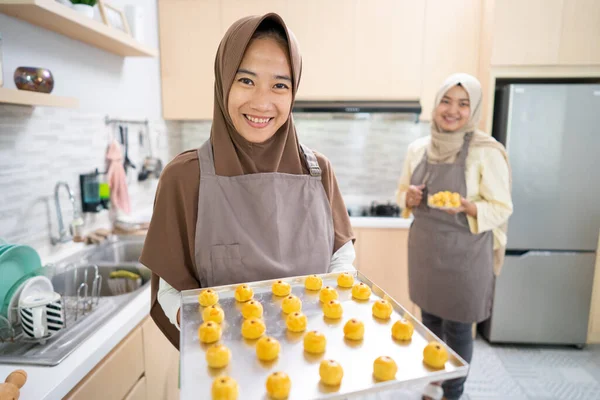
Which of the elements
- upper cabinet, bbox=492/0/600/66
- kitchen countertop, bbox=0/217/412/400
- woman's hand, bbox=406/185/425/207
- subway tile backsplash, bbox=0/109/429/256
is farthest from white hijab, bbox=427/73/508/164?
kitchen countertop, bbox=0/217/412/400

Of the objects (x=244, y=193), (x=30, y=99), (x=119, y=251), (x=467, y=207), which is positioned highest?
(x=30, y=99)

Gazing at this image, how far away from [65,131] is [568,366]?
3056 millimetres

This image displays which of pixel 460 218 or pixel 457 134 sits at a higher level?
pixel 457 134

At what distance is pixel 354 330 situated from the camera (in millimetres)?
787

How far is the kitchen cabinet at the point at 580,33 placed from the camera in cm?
227

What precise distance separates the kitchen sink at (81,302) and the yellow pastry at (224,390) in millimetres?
605

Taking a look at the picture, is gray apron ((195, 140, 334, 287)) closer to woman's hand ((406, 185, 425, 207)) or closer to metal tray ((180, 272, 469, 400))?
metal tray ((180, 272, 469, 400))

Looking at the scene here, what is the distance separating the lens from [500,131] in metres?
2.40

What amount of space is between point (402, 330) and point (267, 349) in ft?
0.92

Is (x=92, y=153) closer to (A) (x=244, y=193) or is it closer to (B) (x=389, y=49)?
(A) (x=244, y=193)

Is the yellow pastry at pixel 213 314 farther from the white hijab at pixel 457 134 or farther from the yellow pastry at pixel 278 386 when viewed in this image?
the white hijab at pixel 457 134

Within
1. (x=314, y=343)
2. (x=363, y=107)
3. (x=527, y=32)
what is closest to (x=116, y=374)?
(x=314, y=343)

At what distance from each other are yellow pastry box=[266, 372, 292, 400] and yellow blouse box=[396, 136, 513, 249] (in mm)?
1422

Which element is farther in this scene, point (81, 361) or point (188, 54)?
point (188, 54)
